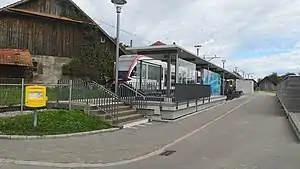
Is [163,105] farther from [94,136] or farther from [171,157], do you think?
[171,157]

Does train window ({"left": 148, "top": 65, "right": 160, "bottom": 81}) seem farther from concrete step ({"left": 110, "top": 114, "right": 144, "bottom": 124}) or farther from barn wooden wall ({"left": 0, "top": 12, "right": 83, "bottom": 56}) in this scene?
barn wooden wall ({"left": 0, "top": 12, "right": 83, "bottom": 56})

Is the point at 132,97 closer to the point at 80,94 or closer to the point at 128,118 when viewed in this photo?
the point at 128,118

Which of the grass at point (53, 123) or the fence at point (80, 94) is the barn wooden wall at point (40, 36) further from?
the grass at point (53, 123)

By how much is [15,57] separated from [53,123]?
1729 cm

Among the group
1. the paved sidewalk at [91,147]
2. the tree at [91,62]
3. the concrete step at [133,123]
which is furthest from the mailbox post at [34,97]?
the tree at [91,62]

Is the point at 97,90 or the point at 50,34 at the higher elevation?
the point at 50,34

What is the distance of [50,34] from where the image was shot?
3147 centimetres

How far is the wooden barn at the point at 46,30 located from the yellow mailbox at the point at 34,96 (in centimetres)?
1880

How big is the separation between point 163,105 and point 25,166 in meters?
10.6

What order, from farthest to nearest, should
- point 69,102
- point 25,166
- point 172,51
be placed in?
point 172,51, point 69,102, point 25,166

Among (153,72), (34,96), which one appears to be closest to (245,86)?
(153,72)

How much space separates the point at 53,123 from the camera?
481 inches

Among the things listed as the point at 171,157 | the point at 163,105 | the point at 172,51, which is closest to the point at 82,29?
the point at 172,51

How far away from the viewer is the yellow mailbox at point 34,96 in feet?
37.9
